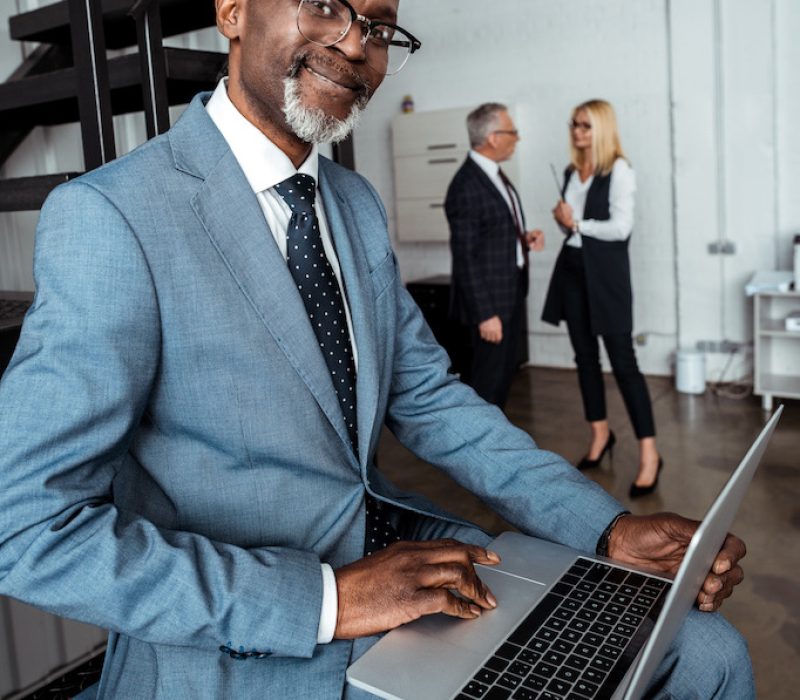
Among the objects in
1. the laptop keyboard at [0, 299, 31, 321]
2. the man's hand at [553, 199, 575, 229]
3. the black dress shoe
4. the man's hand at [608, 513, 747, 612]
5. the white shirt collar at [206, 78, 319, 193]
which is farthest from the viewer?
the man's hand at [553, 199, 575, 229]

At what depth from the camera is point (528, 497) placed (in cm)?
142

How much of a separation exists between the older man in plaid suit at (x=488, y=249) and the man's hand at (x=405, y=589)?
9.57ft

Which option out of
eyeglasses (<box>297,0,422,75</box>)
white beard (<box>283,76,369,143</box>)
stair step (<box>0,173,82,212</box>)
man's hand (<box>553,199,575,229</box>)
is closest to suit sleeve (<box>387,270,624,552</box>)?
white beard (<box>283,76,369,143</box>)

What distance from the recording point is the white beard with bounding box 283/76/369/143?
1.30 m

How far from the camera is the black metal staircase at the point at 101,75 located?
196cm

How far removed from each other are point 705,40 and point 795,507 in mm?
3365

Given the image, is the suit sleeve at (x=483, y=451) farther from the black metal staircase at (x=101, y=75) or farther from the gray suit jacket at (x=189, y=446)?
the black metal staircase at (x=101, y=75)

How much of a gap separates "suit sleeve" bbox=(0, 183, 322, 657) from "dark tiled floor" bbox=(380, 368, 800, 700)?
6.11 ft

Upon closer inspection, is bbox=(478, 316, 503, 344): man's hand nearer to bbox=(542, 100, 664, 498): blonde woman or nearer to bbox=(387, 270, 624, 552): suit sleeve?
bbox=(542, 100, 664, 498): blonde woman

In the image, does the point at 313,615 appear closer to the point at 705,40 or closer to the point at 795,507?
the point at 795,507

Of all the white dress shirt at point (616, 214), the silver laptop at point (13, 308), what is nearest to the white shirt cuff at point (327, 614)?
the silver laptop at point (13, 308)

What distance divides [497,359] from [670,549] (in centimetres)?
285

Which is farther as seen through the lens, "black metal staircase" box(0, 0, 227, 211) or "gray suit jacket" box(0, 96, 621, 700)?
"black metal staircase" box(0, 0, 227, 211)

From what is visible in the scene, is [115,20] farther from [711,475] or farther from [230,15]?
[711,475]
